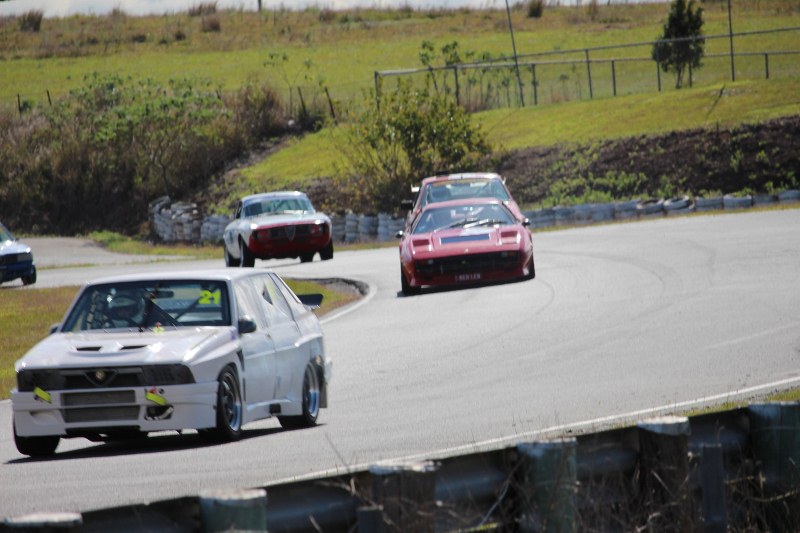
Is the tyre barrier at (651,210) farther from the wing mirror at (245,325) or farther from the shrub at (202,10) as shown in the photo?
the shrub at (202,10)

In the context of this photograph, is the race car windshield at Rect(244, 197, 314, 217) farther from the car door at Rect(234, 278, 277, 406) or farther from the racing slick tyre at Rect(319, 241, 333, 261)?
the car door at Rect(234, 278, 277, 406)

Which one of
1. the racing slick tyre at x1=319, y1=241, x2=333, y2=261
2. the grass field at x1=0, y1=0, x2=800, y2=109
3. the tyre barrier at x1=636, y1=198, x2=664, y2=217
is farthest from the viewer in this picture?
the grass field at x1=0, y1=0, x2=800, y2=109

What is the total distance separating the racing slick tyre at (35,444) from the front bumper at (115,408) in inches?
8.3

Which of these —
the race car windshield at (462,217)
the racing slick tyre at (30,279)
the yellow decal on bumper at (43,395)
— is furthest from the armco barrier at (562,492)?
the racing slick tyre at (30,279)

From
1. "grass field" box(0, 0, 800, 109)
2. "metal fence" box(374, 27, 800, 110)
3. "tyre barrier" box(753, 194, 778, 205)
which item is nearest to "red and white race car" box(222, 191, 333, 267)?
"tyre barrier" box(753, 194, 778, 205)

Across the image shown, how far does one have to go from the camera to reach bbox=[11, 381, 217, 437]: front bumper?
1061cm

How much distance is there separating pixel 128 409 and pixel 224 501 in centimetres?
554

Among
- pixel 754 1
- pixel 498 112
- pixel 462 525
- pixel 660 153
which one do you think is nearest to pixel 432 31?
pixel 754 1

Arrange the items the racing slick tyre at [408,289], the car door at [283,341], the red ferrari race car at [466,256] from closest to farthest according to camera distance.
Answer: the car door at [283,341] < the red ferrari race car at [466,256] < the racing slick tyre at [408,289]

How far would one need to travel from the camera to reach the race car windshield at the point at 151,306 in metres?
11.6

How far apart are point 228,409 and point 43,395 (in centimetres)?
131

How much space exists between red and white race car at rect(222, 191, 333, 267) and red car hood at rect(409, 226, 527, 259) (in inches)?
334

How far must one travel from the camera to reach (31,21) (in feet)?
319

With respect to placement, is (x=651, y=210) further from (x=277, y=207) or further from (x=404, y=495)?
(x=404, y=495)
